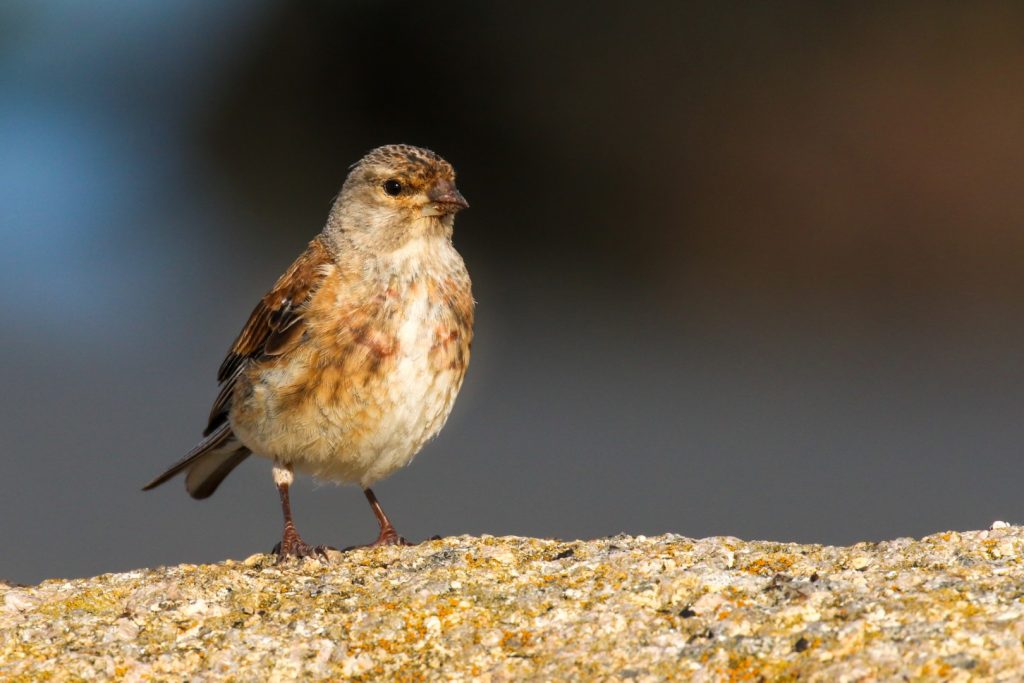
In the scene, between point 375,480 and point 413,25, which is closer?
point 375,480

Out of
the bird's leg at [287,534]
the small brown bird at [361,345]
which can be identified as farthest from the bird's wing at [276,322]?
the bird's leg at [287,534]

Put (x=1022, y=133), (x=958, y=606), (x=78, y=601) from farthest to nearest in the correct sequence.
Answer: (x=1022, y=133)
(x=78, y=601)
(x=958, y=606)

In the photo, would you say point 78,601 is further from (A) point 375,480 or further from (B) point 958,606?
(B) point 958,606

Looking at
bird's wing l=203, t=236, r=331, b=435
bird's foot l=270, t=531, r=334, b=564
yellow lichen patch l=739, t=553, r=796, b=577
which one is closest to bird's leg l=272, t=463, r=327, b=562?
bird's foot l=270, t=531, r=334, b=564

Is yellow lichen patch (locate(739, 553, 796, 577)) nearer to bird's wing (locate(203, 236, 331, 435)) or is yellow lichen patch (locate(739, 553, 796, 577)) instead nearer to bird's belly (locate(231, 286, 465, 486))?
bird's belly (locate(231, 286, 465, 486))

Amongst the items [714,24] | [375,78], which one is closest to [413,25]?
[375,78]

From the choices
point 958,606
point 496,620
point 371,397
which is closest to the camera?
point 958,606

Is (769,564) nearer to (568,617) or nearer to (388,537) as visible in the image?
(568,617)

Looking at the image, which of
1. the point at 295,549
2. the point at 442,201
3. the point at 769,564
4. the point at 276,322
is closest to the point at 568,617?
the point at 769,564

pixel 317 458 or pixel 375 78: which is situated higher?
pixel 375 78
